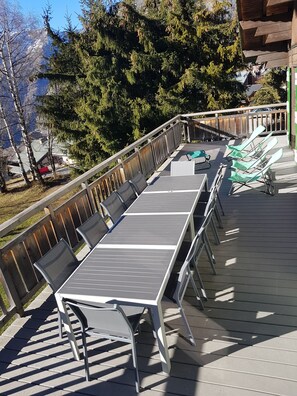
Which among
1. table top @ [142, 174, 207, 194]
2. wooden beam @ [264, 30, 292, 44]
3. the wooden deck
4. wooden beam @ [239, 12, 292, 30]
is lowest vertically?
the wooden deck

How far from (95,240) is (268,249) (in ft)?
6.71

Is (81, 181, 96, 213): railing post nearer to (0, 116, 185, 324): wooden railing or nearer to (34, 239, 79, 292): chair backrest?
(0, 116, 185, 324): wooden railing

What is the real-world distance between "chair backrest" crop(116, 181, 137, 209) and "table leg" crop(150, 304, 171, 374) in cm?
213

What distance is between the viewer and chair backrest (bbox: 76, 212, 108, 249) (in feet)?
10.1

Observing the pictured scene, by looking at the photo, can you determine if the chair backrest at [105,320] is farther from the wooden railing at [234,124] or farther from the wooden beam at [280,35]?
the wooden railing at [234,124]

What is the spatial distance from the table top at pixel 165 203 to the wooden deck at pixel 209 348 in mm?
713

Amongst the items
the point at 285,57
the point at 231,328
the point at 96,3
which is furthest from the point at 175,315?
the point at 96,3

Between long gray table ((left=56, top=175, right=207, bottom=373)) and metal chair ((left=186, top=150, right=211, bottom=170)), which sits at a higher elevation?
long gray table ((left=56, top=175, right=207, bottom=373))

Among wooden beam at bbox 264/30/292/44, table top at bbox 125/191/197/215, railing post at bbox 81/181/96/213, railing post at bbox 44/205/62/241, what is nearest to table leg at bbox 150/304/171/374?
table top at bbox 125/191/197/215

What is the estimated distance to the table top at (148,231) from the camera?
278 cm

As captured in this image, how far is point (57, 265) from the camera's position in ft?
8.68

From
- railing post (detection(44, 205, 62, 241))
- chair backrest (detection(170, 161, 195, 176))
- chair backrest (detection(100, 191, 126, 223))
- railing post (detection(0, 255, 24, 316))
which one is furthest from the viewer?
chair backrest (detection(170, 161, 195, 176))

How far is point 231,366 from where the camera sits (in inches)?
86.4

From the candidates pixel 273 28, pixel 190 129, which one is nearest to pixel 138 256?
pixel 273 28
